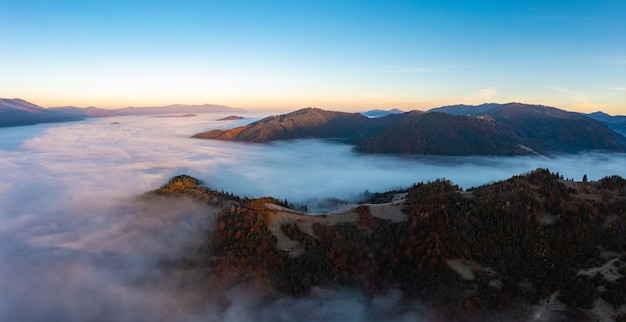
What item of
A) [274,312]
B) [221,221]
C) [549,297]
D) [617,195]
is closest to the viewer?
[549,297]

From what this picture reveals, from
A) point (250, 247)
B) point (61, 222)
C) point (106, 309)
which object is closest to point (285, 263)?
point (250, 247)

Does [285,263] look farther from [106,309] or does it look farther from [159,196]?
[159,196]

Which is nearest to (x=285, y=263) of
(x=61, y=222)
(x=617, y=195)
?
(x=617, y=195)

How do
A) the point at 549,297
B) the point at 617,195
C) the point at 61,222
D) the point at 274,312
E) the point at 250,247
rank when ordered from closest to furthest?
the point at 549,297 → the point at 274,312 → the point at 617,195 → the point at 250,247 → the point at 61,222

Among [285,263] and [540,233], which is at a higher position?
[540,233]

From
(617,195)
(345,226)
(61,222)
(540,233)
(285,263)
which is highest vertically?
(617,195)

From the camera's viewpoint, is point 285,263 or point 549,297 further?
point 285,263

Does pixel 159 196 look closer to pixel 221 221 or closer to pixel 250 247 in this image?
pixel 221 221
